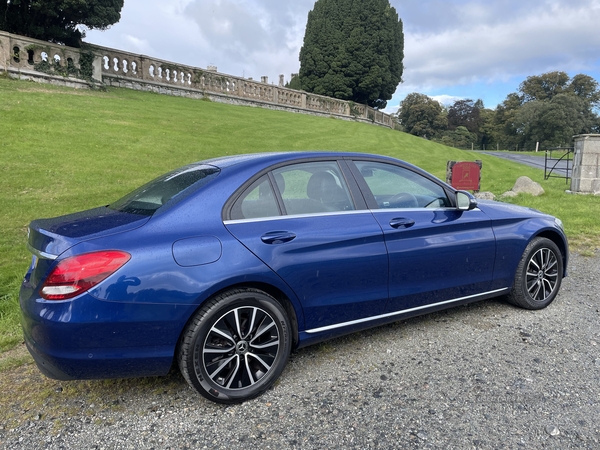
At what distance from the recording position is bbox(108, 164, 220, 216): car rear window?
2.79m

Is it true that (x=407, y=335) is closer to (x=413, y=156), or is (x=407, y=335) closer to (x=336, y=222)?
(x=336, y=222)

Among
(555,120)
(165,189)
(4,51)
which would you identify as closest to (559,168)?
(165,189)

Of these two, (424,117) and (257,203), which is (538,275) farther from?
(424,117)

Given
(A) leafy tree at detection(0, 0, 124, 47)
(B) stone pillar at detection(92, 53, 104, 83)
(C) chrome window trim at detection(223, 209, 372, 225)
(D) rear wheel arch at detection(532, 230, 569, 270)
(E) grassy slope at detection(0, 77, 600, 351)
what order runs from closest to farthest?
(C) chrome window trim at detection(223, 209, 372, 225)
(D) rear wheel arch at detection(532, 230, 569, 270)
(E) grassy slope at detection(0, 77, 600, 351)
(A) leafy tree at detection(0, 0, 124, 47)
(B) stone pillar at detection(92, 53, 104, 83)

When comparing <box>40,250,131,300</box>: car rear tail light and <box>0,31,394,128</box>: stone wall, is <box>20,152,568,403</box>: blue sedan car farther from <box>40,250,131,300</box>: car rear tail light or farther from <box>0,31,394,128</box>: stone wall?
<box>0,31,394,128</box>: stone wall

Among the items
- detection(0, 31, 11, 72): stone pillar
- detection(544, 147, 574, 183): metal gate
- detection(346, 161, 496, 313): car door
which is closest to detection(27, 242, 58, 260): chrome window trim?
detection(346, 161, 496, 313): car door

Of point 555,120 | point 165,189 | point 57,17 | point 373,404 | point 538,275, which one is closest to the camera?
point 373,404

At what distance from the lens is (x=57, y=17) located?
17.5 m

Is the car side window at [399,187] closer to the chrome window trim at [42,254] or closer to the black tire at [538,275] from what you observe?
the black tire at [538,275]

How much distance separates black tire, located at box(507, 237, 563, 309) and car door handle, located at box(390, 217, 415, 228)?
1390 mm

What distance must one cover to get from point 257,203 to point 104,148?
9115mm

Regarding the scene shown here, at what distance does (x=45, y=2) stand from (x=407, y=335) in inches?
735

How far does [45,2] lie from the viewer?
52.4 feet

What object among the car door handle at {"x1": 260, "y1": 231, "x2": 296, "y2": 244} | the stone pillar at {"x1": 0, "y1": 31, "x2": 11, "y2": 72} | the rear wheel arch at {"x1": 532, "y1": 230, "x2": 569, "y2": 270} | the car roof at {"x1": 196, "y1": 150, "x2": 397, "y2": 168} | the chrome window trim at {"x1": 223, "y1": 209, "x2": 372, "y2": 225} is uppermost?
the stone pillar at {"x1": 0, "y1": 31, "x2": 11, "y2": 72}
